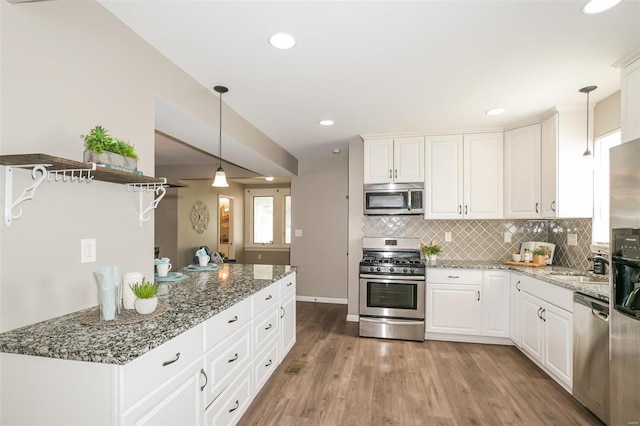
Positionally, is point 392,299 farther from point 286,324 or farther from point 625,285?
point 625,285

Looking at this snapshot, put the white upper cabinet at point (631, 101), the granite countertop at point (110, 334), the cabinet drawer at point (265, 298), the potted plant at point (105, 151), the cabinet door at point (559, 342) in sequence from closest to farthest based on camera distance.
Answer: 1. the granite countertop at point (110, 334)
2. the potted plant at point (105, 151)
3. the white upper cabinet at point (631, 101)
4. the cabinet drawer at point (265, 298)
5. the cabinet door at point (559, 342)

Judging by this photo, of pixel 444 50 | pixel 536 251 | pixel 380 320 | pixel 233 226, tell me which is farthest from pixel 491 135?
pixel 233 226

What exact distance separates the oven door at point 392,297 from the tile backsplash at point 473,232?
774mm

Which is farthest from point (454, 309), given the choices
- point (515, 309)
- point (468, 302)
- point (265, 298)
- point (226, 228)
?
point (226, 228)

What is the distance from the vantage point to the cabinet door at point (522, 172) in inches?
134

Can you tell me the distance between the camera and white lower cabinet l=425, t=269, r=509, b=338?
3.48 metres

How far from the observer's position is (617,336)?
1.82 metres

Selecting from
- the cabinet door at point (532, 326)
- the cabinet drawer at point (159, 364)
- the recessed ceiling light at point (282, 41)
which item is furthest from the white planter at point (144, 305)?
the cabinet door at point (532, 326)

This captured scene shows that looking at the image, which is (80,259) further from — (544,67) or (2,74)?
(544,67)

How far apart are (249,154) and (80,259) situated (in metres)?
2.40

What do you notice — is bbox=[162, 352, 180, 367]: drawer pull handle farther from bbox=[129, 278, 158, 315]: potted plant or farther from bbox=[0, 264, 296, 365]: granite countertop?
bbox=[129, 278, 158, 315]: potted plant

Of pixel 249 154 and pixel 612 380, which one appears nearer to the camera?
pixel 612 380

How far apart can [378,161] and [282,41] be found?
234 cm

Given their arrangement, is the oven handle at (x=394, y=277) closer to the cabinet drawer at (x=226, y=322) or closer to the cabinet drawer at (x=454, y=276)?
the cabinet drawer at (x=454, y=276)
